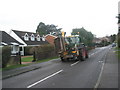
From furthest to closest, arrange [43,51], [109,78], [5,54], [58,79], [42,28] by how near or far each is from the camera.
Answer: [42,28] < [43,51] < [5,54] < [58,79] < [109,78]

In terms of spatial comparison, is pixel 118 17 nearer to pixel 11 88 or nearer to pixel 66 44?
pixel 66 44

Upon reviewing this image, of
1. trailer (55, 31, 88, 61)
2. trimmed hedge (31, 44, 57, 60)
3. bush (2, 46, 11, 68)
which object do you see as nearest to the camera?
bush (2, 46, 11, 68)

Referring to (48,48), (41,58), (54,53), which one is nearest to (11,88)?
(41,58)

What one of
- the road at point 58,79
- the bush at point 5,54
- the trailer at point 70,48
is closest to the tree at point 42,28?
the trailer at point 70,48

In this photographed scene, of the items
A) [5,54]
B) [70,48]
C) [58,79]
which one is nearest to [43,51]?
[70,48]

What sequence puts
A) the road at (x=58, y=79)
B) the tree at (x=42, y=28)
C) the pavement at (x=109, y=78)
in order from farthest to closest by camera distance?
1. the tree at (x=42, y=28)
2. the road at (x=58, y=79)
3. the pavement at (x=109, y=78)

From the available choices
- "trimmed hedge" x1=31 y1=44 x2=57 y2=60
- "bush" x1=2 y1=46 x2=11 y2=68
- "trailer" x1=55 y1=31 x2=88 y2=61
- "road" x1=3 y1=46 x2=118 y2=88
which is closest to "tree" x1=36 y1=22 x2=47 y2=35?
"trimmed hedge" x1=31 y1=44 x2=57 y2=60

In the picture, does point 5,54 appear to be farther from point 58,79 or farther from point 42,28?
point 42,28

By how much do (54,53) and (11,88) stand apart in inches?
757

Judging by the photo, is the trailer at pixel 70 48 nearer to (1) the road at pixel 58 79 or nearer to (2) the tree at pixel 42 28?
(1) the road at pixel 58 79

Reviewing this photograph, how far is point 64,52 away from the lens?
1806 centimetres

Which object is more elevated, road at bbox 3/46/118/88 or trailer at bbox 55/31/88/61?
trailer at bbox 55/31/88/61

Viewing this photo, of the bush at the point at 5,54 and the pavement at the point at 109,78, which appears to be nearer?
the pavement at the point at 109,78

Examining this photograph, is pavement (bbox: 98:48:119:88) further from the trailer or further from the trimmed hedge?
the trimmed hedge
